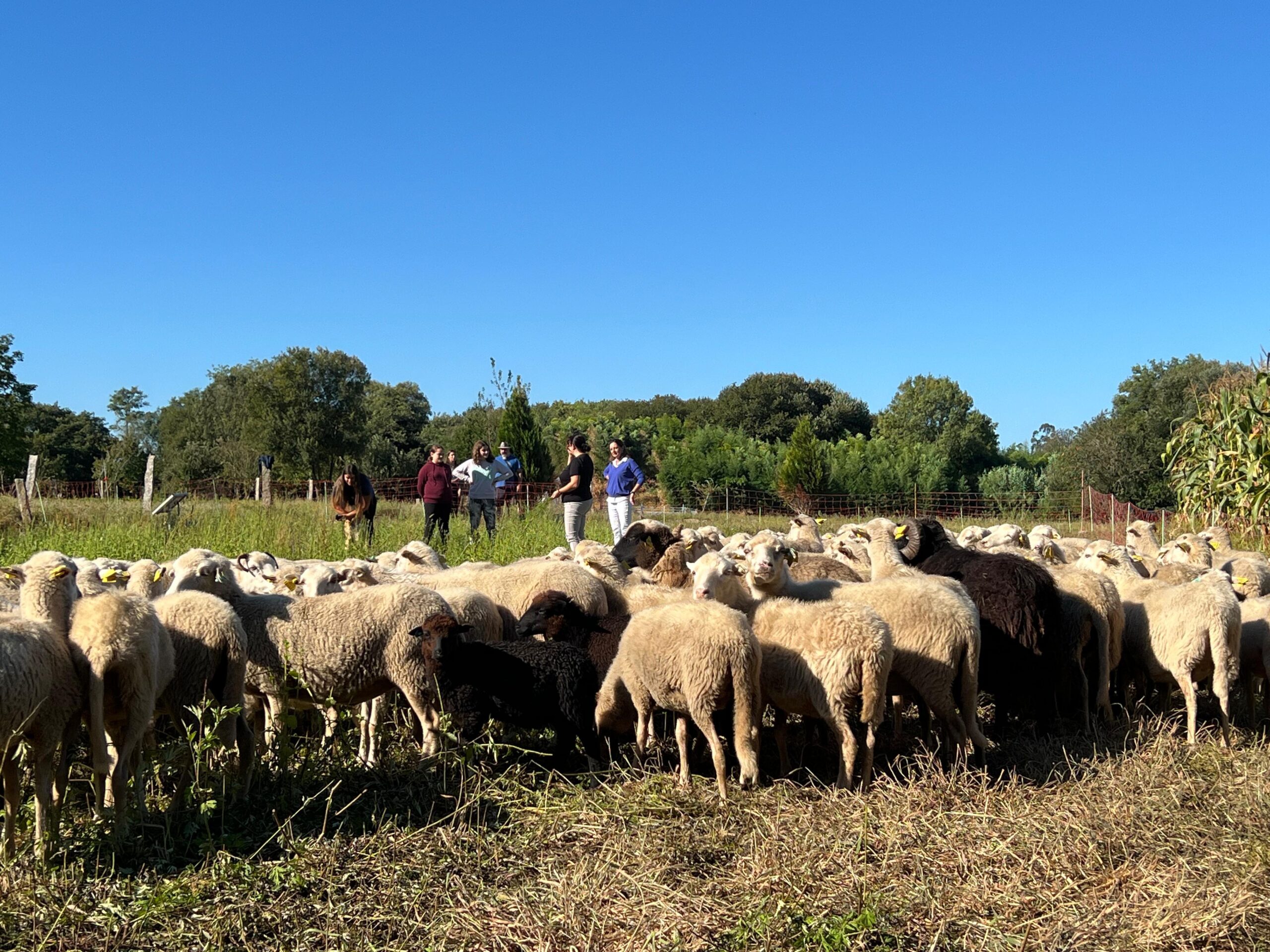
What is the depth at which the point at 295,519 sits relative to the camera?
43.3 ft

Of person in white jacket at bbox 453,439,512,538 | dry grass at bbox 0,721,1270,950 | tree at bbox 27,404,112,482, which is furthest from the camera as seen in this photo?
tree at bbox 27,404,112,482

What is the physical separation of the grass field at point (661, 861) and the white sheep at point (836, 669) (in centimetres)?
29

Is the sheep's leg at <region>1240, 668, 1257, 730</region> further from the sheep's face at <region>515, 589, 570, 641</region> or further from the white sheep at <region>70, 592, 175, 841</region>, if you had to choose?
the white sheep at <region>70, 592, 175, 841</region>

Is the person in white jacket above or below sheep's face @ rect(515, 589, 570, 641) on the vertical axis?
above

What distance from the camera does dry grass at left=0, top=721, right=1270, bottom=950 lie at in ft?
11.5

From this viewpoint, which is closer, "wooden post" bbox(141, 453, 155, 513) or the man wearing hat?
the man wearing hat

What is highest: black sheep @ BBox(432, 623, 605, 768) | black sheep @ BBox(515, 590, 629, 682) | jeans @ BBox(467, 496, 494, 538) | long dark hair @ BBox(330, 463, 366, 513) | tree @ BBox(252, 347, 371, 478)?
tree @ BBox(252, 347, 371, 478)

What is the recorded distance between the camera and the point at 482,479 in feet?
46.9

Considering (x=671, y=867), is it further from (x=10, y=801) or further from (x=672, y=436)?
(x=672, y=436)

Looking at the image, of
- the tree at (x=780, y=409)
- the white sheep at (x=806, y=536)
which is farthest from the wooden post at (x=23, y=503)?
the tree at (x=780, y=409)

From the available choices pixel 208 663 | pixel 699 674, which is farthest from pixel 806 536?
pixel 208 663

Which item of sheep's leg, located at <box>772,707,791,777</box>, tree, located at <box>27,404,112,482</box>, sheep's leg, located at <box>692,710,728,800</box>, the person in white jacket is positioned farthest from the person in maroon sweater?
tree, located at <box>27,404,112,482</box>

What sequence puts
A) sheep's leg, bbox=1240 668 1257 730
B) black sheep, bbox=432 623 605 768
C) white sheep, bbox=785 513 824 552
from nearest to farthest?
black sheep, bbox=432 623 605 768, sheep's leg, bbox=1240 668 1257 730, white sheep, bbox=785 513 824 552

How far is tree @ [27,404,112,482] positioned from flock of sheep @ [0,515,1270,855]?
188ft
